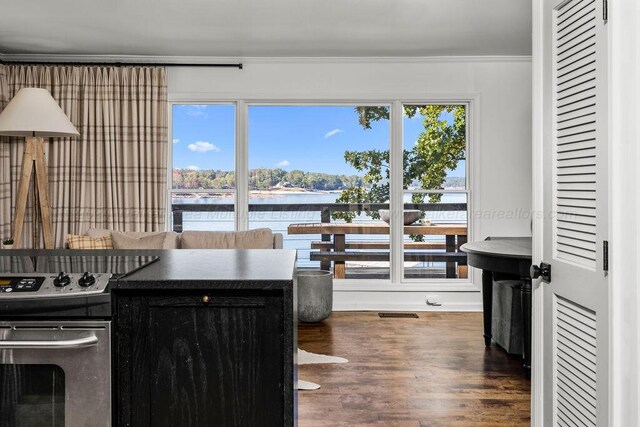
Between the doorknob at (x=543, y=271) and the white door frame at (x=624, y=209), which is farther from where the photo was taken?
the doorknob at (x=543, y=271)

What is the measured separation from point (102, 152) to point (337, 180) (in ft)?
7.21

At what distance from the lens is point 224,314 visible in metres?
1.58

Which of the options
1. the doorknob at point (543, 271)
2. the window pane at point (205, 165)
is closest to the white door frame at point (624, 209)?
the doorknob at point (543, 271)

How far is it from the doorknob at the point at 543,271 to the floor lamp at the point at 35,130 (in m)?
3.44

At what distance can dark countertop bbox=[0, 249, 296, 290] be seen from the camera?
1555 millimetres

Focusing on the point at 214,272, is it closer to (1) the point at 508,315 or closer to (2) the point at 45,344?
(2) the point at 45,344

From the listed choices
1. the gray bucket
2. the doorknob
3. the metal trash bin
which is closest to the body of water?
the gray bucket

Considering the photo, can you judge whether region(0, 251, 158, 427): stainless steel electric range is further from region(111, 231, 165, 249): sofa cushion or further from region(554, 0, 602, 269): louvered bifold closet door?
region(111, 231, 165, 249): sofa cushion

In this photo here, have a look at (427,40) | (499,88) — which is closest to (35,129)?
(427,40)

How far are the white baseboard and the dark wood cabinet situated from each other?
3.48 meters

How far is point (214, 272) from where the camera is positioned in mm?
1698

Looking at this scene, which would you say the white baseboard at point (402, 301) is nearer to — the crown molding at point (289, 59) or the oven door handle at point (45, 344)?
the crown molding at point (289, 59)

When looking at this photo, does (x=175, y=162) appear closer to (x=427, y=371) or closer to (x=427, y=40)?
(x=427, y=40)

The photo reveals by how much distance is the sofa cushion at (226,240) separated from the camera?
409 centimetres
